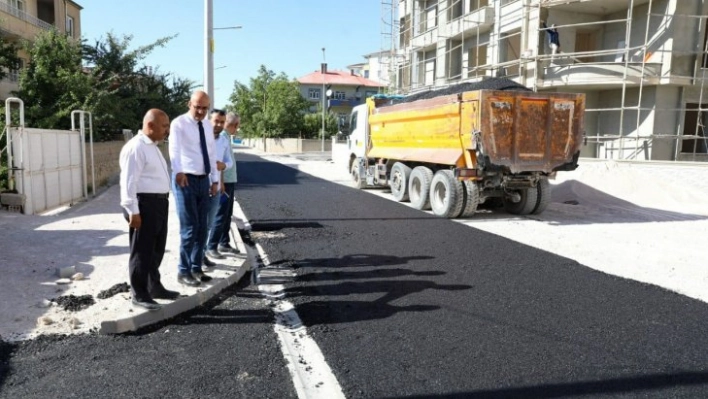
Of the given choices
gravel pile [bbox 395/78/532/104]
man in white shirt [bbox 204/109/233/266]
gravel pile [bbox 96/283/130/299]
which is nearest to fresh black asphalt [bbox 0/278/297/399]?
gravel pile [bbox 96/283/130/299]

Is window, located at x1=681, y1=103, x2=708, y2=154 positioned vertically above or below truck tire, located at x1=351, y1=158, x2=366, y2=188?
above

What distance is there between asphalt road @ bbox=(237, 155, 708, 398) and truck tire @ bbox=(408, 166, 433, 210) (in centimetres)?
368

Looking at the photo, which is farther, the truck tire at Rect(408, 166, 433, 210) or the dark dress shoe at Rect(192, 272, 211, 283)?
the truck tire at Rect(408, 166, 433, 210)

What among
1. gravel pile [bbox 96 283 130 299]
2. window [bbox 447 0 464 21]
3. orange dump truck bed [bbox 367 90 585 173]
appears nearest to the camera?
gravel pile [bbox 96 283 130 299]

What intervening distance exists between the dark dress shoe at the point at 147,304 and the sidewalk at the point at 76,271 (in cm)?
5

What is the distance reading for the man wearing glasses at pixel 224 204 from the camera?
6316 mm

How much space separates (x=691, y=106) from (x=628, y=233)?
39.6 feet

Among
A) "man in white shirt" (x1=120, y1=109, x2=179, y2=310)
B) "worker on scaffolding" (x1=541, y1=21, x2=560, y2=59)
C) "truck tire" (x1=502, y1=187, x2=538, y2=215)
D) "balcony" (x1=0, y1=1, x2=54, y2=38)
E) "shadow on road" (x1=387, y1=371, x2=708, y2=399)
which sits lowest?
"shadow on road" (x1=387, y1=371, x2=708, y2=399)

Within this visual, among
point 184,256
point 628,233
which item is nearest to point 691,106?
point 628,233

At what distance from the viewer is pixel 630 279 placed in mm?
6219

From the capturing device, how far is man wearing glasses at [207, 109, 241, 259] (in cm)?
632

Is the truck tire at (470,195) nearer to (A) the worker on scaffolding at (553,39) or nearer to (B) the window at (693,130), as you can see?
(A) the worker on scaffolding at (553,39)

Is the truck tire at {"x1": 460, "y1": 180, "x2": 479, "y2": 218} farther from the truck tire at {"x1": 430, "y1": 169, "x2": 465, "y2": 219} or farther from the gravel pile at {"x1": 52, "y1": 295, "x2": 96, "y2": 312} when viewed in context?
the gravel pile at {"x1": 52, "y1": 295, "x2": 96, "y2": 312}

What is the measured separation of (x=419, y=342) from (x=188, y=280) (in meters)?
2.43
